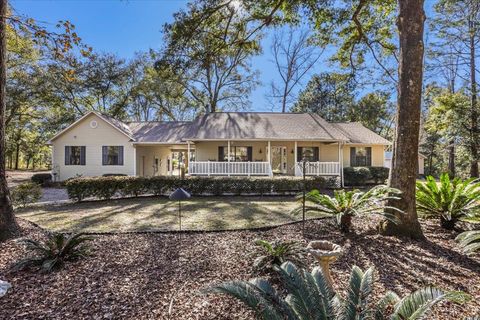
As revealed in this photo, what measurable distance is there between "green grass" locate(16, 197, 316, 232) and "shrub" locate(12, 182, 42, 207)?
0.41m

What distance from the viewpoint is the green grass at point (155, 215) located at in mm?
6445

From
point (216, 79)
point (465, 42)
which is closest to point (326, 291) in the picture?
point (465, 42)

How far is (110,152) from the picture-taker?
17422mm

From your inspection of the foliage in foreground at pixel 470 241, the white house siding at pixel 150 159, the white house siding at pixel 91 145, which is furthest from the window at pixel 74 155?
the foliage in foreground at pixel 470 241

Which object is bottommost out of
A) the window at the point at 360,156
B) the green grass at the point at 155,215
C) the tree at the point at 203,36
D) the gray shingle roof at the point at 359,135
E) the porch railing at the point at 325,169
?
the green grass at the point at 155,215

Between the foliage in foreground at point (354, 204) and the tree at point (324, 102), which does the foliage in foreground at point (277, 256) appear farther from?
the tree at point (324, 102)

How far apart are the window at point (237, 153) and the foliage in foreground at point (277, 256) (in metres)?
13.8

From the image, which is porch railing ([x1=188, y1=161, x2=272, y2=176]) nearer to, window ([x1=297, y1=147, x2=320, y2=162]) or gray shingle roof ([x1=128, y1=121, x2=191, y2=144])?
gray shingle roof ([x1=128, y1=121, x2=191, y2=144])

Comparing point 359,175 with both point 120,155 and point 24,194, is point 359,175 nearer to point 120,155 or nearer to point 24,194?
point 120,155

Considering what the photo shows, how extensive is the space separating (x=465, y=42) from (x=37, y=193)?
955 inches

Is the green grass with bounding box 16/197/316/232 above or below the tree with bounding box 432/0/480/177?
below

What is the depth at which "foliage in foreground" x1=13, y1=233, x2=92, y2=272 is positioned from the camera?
3783 millimetres

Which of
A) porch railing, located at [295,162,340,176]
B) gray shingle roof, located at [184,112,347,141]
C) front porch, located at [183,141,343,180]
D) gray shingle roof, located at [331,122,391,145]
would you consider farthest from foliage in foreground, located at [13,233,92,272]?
gray shingle roof, located at [331,122,391,145]

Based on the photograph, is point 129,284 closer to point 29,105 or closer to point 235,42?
point 235,42
